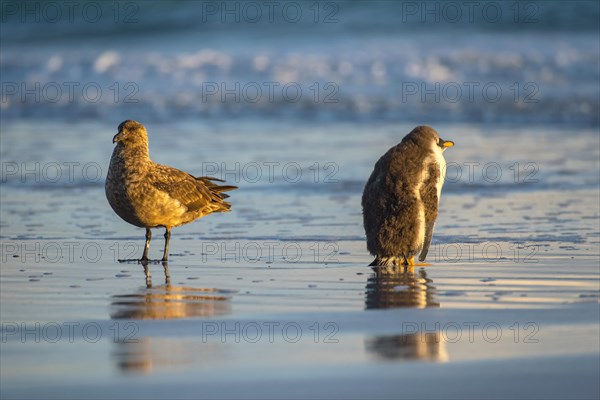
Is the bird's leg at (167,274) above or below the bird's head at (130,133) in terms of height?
below

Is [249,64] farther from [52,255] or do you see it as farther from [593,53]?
[52,255]

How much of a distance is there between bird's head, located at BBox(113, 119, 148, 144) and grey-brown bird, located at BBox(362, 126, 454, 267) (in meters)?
1.97

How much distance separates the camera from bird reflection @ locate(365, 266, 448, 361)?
5875mm

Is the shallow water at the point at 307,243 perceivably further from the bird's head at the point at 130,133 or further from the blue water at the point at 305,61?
the bird's head at the point at 130,133

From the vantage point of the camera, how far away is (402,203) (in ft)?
27.5

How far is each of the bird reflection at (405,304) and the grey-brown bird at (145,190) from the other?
1859mm

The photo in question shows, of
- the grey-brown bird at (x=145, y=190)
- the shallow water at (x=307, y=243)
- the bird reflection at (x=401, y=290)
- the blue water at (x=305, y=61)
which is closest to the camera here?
the shallow water at (x=307, y=243)

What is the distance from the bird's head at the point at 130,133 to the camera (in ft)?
30.0

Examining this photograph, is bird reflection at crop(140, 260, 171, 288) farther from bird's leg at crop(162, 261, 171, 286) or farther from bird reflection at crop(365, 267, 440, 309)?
bird reflection at crop(365, 267, 440, 309)

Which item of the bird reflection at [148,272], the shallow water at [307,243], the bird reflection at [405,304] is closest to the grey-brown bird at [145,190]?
the bird reflection at [148,272]

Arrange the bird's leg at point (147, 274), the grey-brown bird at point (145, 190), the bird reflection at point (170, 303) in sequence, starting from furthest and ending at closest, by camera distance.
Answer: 1. the grey-brown bird at point (145, 190)
2. the bird's leg at point (147, 274)
3. the bird reflection at point (170, 303)

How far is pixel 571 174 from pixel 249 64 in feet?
51.5

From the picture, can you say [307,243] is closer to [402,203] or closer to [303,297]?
[402,203]

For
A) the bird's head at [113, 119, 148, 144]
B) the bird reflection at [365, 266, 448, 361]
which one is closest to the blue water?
the bird's head at [113, 119, 148, 144]
